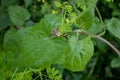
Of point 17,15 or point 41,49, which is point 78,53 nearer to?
point 41,49

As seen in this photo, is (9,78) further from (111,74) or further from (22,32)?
(111,74)

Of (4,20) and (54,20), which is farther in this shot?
(4,20)

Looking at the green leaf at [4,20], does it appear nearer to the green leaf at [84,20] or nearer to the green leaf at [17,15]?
the green leaf at [17,15]

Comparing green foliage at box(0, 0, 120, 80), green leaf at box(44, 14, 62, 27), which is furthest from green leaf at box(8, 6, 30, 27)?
green leaf at box(44, 14, 62, 27)

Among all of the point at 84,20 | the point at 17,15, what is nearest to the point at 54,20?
the point at 84,20

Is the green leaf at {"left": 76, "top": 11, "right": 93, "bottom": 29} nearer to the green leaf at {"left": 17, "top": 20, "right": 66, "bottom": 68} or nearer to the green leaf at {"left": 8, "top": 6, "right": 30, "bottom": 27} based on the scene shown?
the green leaf at {"left": 17, "top": 20, "right": 66, "bottom": 68}

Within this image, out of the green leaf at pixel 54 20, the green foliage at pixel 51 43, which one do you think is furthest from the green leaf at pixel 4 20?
the green leaf at pixel 54 20
